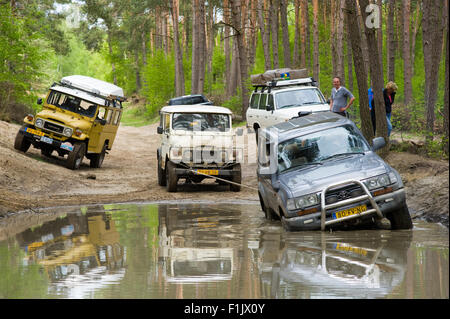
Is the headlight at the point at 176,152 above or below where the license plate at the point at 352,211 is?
below

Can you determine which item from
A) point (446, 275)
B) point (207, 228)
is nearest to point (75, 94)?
point (207, 228)

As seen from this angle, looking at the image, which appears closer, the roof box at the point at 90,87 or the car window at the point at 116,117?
the roof box at the point at 90,87

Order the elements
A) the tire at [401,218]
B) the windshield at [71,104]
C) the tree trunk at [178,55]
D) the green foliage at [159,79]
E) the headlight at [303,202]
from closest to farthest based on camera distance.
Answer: the headlight at [303,202] → the tire at [401,218] → the windshield at [71,104] → the tree trunk at [178,55] → the green foliage at [159,79]

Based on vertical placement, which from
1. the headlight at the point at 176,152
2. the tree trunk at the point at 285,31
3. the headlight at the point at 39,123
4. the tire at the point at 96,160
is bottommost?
the tire at the point at 96,160

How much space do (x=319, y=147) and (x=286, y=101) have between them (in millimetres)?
9840

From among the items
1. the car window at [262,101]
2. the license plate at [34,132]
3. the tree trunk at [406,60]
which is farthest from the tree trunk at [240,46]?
the license plate at [34,132]

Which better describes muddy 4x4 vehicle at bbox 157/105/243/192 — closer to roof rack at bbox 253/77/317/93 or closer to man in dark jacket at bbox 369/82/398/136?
man in dark jacket at bbox 369/82/398/136

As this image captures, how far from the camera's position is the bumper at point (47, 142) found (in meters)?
21.3

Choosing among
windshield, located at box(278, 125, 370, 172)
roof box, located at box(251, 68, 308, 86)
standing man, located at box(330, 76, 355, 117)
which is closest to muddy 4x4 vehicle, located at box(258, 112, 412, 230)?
windshield, located at box(278, 125, 370, 172)

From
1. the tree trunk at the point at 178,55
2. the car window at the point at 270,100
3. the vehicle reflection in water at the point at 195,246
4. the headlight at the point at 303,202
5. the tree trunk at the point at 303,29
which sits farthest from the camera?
the tree trunk at the point at 178,55

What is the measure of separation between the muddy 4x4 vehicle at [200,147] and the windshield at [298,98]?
350 centimetres

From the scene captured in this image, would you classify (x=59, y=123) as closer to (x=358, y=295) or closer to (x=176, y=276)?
(x=176, y=276)

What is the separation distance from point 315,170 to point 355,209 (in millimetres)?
1028

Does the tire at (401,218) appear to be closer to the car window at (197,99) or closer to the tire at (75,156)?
the tire at (75,156)
